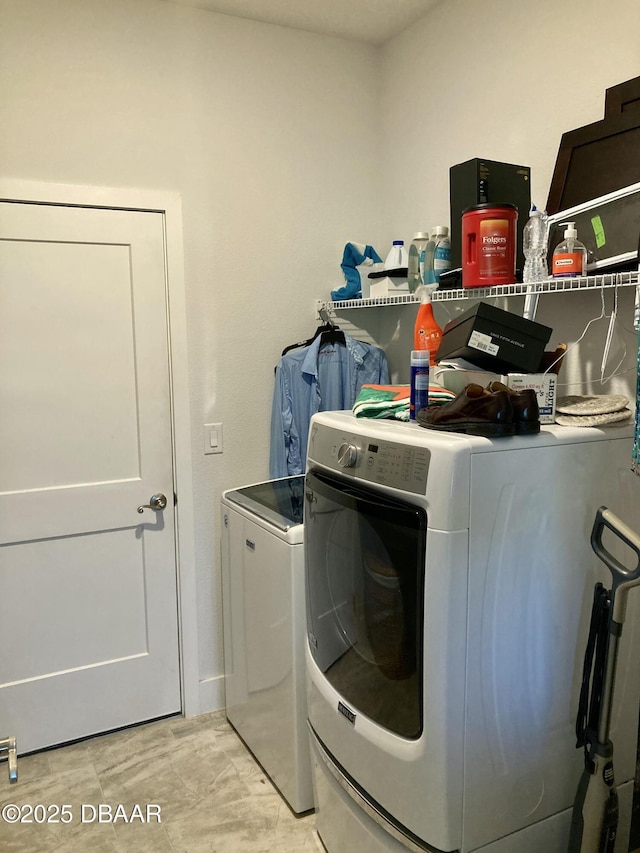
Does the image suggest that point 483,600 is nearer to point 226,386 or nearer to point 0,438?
point 226,386

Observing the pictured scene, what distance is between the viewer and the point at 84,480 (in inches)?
99.2

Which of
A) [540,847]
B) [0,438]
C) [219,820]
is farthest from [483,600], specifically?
[0,438]

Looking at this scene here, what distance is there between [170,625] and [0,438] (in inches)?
38.2

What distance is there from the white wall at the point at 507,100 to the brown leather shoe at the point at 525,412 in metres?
0.51

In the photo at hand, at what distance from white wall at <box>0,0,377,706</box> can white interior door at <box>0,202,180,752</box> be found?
0.16 metres

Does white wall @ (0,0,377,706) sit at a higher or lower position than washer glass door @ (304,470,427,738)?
higher

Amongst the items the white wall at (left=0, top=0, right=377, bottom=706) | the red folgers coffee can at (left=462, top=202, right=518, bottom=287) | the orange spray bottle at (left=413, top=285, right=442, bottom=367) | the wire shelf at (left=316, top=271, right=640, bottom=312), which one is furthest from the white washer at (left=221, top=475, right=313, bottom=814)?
the red folgers coffee can at (left=462, top=202, right=518, bottom=287)

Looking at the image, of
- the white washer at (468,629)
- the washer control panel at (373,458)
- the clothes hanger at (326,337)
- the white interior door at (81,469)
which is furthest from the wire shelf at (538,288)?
the white interior door at (81,469)

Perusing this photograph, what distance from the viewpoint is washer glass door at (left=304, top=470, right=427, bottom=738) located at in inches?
58.1

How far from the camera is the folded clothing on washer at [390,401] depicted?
171 centimetres

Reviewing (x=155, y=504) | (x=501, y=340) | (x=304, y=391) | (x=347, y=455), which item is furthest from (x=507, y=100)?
(x=155, y=504)

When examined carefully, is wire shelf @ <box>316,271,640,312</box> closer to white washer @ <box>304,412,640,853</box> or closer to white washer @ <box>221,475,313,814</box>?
white washer @ <box>304,412,640,853</box>

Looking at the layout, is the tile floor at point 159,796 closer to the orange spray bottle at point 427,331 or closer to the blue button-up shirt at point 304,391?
the blue button-up shirt at point 304,391

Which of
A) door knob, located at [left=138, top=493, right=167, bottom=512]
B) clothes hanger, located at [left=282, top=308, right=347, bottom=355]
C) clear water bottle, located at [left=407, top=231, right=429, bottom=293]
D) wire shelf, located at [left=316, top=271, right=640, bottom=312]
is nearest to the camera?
wire shelf, located at [left=316, top=271, right=640, bottom=312]
